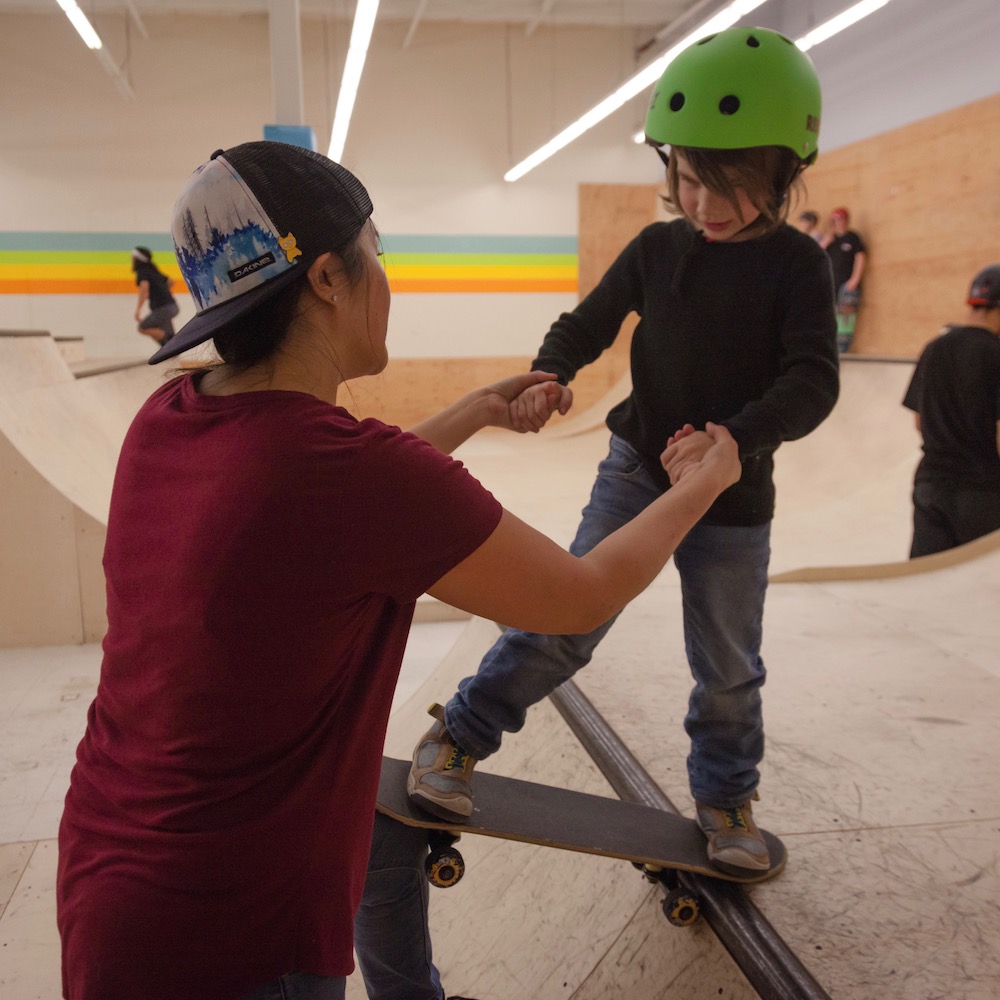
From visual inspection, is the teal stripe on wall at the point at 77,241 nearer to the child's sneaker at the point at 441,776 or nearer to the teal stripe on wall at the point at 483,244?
the teal stripe on wall at the point at 483,244

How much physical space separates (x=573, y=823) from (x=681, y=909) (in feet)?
0.83

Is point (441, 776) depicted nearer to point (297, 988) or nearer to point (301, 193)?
point (297, 988)

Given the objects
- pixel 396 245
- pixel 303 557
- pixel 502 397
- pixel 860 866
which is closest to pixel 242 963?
pixel 303 557

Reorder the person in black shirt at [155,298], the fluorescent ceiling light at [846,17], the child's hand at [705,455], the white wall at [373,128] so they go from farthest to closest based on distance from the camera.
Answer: the white wall at [373,128] → the person in black shirt at [155,298] → the fluorescent ceiling light at [846,17] → the child's hand at [705,455]

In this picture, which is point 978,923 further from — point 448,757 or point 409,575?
point 409,575

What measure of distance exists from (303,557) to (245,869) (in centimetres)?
33

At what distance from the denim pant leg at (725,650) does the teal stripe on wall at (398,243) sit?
10008 millimetres

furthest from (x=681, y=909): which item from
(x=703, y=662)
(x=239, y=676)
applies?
(x=239, y=676)

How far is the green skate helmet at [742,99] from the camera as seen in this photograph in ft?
5.10

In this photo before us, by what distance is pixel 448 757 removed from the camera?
171cm

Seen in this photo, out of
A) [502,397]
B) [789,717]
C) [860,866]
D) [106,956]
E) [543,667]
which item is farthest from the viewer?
[789,717]

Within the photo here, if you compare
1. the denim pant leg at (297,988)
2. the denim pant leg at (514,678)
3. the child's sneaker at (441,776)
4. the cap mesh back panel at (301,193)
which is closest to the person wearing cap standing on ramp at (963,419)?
the denim pant leg at (514,678)

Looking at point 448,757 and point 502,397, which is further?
point 448,757

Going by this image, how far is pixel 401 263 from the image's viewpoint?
39.5ft
